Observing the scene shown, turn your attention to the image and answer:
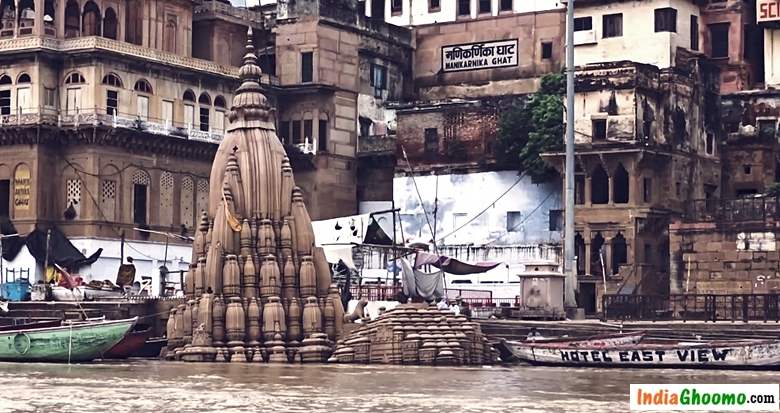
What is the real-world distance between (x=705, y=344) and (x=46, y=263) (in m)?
23.7

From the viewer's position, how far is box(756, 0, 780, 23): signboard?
2596 inches

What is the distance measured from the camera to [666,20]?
219 feet

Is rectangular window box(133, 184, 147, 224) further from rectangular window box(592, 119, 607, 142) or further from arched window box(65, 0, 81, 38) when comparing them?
rectangular window box(592, 119, 607, 142)

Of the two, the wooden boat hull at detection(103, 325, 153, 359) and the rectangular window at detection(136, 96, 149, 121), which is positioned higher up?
the rectangular window at detection(136, 96, 149, 121)

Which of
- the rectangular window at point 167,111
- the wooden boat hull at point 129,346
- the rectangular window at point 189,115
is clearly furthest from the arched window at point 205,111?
the wooden boat hull at point 129,346

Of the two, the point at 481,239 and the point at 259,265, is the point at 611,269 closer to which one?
the point at 481,239

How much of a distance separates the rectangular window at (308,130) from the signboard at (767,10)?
616 inches

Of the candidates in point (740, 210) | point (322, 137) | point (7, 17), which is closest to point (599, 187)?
point (740, 210)

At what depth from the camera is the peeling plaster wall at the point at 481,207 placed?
6612 cm

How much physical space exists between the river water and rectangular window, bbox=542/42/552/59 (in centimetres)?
2575

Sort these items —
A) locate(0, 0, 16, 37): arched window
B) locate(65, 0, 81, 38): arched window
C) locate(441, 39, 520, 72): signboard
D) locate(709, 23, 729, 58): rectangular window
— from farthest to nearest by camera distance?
locate(441, 39, 520, 72): signboard
locate(709, 23, 729, 58): rectangular window
locate(65, 0, 81, 38): arched window
locate(0, 0, 16, 37): arched window

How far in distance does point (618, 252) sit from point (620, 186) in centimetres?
211

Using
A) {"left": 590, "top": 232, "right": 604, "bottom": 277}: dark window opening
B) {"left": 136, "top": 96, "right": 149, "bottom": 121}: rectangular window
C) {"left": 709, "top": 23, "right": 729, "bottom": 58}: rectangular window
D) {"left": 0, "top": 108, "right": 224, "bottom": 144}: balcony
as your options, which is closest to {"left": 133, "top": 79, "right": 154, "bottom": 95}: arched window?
{"left": 136, "top": 96, "right": 149, "bottom": 121}: rectangular window

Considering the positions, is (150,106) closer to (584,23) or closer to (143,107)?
(143,107)
